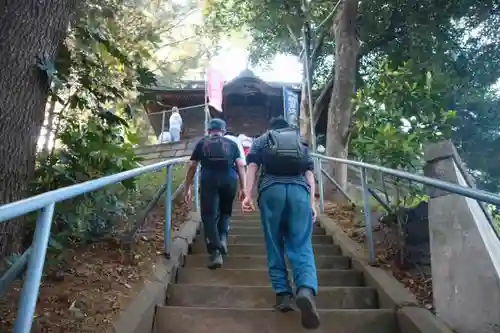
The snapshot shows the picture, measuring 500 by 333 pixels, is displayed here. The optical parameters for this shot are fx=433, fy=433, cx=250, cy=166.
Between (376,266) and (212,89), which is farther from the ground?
(212,89)

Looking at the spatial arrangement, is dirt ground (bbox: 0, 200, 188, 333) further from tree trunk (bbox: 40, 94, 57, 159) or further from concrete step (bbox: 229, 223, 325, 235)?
concrete step (bbox: 229, 223, 325, 235)

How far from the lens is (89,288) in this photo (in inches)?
114

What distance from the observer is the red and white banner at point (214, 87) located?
12148mm

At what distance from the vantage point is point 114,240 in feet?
12.3

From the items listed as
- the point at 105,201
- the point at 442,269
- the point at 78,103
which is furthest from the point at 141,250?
the point at 442,269

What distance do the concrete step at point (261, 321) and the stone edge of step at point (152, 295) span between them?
143mm

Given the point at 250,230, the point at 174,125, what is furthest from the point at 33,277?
the point at 174,125

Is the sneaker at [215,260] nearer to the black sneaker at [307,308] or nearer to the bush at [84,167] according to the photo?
the bush at [84,167]

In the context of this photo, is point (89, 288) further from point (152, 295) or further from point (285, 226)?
point (285, 226)

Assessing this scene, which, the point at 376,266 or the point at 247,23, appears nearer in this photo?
the point at 376,266

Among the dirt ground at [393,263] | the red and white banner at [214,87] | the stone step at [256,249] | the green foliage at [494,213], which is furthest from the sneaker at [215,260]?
the red and white banner at [214,87]

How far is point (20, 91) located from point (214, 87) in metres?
9.92

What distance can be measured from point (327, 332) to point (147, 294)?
123 cm

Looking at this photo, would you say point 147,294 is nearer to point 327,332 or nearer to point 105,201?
point 105,201
